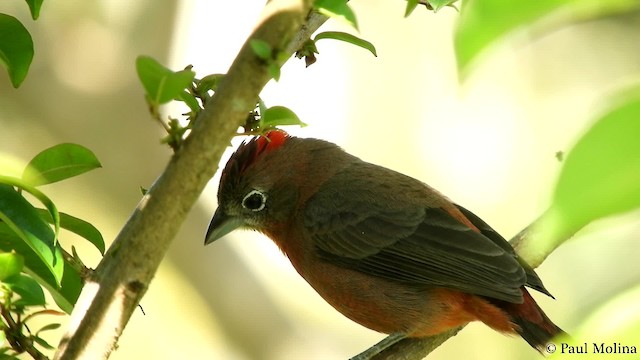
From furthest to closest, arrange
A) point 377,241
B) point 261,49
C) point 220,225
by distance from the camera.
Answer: point 220,225 < point 377,241 < point 261,49

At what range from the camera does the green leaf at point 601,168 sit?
1.98ft

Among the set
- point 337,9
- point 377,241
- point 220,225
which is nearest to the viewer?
point 337,9

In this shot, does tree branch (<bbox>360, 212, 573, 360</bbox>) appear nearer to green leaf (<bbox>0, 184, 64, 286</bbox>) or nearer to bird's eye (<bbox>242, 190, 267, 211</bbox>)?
bird's eye (<bbox>242, 190, 267, 211</bbox>)

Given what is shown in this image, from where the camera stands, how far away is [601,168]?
24.0 inches

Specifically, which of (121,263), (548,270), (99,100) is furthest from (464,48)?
(548,270)

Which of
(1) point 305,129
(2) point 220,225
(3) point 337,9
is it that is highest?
(1) point 305,129

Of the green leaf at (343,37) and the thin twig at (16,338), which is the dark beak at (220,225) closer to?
the green leaf at (343,37)

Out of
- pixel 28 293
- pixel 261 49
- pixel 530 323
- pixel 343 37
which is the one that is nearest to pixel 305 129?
pixel 530 323

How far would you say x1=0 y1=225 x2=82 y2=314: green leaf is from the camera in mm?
2104

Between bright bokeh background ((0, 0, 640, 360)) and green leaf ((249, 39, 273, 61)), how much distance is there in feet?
12.8

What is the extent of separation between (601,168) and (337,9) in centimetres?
113

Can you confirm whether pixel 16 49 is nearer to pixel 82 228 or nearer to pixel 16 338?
pixel 82 228

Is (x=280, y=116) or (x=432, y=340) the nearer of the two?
(x=280, y=116)

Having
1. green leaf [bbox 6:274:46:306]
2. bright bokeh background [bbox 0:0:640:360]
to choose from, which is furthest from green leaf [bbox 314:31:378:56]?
bright bokeh background [bbox 0:0:640:360]
